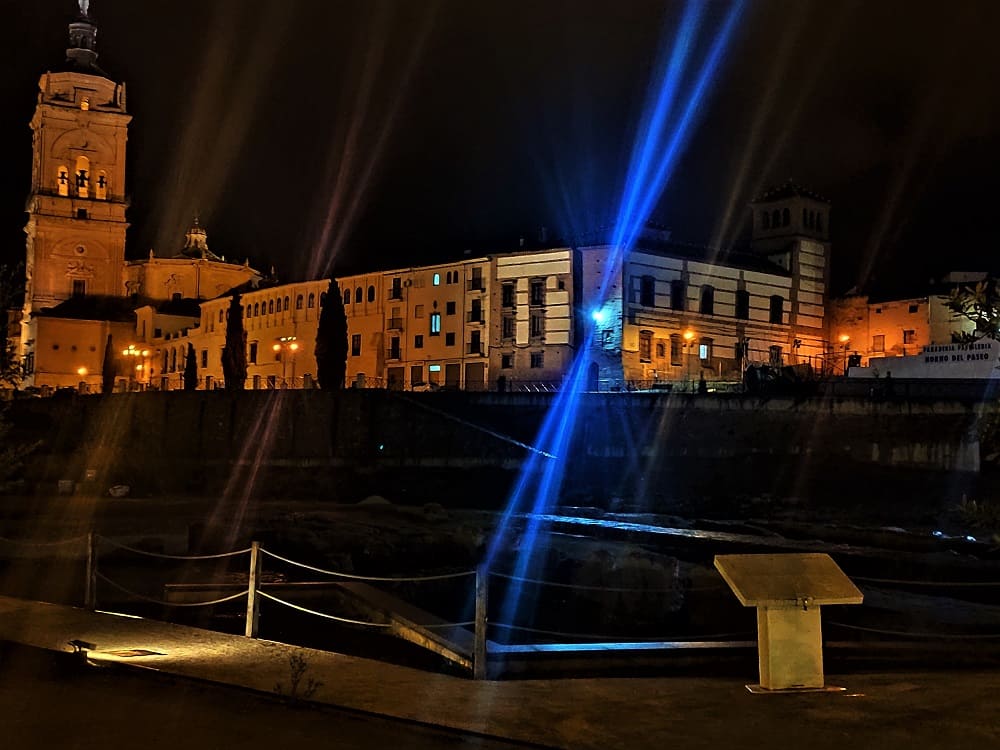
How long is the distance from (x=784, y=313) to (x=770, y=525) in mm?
35875

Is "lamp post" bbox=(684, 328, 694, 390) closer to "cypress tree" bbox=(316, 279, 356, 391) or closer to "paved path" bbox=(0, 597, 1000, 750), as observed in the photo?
"cypress tree" bbox=(316, 279, 356, 391)

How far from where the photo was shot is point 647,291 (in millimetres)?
63344

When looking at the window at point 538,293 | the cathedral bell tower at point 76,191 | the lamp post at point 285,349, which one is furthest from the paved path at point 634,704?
the cathedral bell tower at point 76,191

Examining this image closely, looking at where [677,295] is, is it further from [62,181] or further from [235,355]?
[62,181]

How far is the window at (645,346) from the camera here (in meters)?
62.5

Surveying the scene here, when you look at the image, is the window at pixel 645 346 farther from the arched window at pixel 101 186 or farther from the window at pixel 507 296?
the arched window at pixel 101 186

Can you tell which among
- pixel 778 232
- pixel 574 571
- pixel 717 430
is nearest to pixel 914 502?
pixel 717 430

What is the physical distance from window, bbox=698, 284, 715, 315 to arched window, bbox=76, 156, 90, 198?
67234 mm

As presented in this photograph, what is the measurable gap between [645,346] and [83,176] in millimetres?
67740

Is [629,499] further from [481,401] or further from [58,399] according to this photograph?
[58,399]

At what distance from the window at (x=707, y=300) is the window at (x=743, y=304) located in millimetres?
2541

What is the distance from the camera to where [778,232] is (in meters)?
76.9

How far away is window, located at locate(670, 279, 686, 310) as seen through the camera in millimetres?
64812

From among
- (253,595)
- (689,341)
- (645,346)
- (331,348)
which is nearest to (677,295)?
(689,341)
